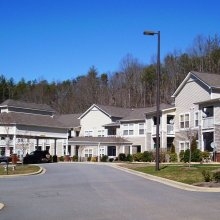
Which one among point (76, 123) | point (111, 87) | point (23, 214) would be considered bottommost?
point (23, 214)

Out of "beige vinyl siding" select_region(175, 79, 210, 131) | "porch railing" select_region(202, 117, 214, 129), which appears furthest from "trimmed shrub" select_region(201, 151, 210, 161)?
"beige vinyl siding" select_region(175, 79, 210, 131)

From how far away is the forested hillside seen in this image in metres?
89.9

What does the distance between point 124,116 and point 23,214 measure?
6037 cm

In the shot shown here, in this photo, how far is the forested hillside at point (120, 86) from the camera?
8994cm

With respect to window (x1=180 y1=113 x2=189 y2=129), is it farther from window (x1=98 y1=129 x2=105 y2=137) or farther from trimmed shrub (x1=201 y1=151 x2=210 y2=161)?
window (x1=98 y1=129 x2=105 y2=137)

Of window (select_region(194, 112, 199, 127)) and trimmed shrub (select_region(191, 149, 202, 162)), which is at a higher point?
window (select_region(194, 112, 199, 127))

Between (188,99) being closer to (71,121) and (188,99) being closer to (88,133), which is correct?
(88,133)

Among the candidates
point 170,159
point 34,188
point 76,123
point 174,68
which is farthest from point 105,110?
point 34,188

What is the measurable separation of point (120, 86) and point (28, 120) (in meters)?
45.9

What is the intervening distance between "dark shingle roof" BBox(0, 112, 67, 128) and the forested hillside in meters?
31.5

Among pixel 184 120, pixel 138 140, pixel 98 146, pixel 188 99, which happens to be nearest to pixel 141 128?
pixel 138 140

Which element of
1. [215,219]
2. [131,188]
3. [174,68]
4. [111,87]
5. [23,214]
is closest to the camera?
[215,219]

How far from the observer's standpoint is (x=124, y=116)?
2879 inches

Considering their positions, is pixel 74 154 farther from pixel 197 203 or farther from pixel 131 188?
pixel 197 203
